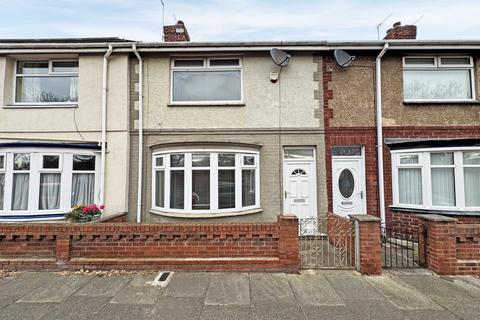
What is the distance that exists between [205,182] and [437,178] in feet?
19.7

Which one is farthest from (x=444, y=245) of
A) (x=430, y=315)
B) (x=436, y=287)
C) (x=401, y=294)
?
(x=430, y=315)

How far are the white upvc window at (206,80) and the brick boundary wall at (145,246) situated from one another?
4.18 metres

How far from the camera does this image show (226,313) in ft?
11.7

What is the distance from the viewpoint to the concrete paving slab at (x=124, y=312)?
3.49 meters

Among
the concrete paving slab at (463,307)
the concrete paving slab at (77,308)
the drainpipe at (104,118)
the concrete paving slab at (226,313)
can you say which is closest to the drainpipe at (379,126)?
the concrete paving slab at (463,307)

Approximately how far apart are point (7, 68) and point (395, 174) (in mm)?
11394

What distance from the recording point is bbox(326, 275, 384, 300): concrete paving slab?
404 cm

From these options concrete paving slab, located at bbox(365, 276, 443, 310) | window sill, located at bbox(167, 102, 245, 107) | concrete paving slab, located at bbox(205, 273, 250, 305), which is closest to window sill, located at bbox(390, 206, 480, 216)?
concrete paving slab, located at bbox(365, 276, 443, 310)

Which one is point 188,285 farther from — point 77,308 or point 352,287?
point 352,287

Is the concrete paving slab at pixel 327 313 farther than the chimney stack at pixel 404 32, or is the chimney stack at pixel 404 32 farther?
the chimney stack at pixel 404 32

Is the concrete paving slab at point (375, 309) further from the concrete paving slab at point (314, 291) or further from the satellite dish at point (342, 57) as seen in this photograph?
the satellite dish at point (342, 57)

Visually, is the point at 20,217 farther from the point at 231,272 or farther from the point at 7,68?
the point at 231,272

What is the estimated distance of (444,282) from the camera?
4547 mm

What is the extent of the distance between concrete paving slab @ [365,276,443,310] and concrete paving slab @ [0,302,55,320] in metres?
4.75
